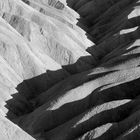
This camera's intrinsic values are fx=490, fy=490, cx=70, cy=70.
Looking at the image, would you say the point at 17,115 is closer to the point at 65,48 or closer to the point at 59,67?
the point at 59,67

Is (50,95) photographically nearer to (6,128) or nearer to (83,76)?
(83,76)

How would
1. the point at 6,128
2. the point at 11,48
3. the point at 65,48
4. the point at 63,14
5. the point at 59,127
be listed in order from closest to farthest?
the point at 6,128 < the point at 59,127 < the point at 11,48 < the point at 65,48 < the point at 63,14

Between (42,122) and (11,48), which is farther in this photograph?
(11,48)

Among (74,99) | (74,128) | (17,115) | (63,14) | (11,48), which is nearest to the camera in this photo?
(74,128)

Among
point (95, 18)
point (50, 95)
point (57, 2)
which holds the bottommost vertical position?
point (95, 18)

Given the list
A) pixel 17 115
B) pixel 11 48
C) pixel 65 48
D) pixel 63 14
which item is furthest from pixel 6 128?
pixel 63 14

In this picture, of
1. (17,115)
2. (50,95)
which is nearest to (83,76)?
(50,95)

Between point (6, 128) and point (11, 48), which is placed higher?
point (6, 128)
